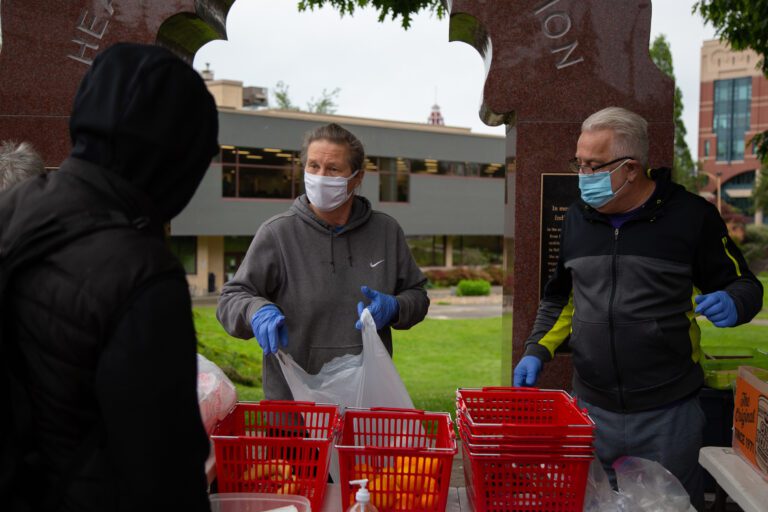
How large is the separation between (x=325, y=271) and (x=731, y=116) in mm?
89816

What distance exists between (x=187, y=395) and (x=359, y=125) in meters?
34.1

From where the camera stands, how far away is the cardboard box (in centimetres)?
261

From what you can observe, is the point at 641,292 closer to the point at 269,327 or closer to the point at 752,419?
the point at 752,419

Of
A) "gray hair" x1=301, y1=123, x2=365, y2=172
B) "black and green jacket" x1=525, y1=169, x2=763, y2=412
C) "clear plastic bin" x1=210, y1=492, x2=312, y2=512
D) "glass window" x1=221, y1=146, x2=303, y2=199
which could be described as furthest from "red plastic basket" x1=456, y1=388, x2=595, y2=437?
"glass window" x1=221, y1=146, x2=303, y2=199

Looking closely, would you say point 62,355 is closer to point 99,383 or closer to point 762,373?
point 99,383

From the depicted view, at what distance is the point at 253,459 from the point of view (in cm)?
231

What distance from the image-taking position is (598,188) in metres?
2.94

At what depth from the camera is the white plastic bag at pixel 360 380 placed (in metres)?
2.78

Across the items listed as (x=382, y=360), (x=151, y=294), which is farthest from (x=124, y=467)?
(x=382, y=360)

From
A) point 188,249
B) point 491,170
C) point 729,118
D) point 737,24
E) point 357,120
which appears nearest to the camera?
point 737,24

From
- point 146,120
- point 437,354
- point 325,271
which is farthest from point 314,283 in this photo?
point 437,354

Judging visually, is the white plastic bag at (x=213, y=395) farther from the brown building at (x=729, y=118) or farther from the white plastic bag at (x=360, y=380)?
the brown building at (x=729, y=118)

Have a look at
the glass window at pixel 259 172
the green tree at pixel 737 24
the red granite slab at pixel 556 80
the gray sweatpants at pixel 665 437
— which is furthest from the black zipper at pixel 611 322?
the glass window at pixel 259 172

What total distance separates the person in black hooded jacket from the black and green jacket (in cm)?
194
